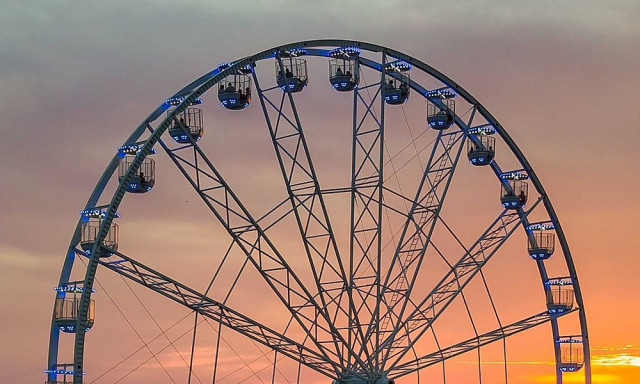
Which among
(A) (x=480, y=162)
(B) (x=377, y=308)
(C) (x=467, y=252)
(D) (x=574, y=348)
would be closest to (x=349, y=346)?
(B) (x=377, y=308)

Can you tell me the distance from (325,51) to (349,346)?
1433 centimetres

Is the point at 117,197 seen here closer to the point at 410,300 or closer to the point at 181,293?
the point at 181,293

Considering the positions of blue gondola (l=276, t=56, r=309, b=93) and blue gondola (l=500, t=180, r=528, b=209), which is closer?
blue gondola (l=276, t=56, r=309, b=93)

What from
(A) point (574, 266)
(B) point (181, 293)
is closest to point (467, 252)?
(A) point (574, 266)

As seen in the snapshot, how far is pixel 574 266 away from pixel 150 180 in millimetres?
30494

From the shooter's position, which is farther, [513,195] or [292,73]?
[513,195]

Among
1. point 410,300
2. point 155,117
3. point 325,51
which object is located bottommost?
point 410,300

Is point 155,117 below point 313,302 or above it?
above

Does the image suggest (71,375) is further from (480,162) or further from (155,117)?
(480,162)

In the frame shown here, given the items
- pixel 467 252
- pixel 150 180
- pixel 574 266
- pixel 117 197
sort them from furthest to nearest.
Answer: pixel 574 266 < pixel 467 252 < pixel 150 180 < pixel 117 197

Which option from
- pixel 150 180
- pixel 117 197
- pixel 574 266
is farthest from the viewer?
pixel 574 266

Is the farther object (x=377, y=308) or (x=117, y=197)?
(x=377, y=308)

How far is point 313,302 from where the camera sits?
70.7m

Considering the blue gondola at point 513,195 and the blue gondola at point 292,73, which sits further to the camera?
the blue gondola at point 513,195
